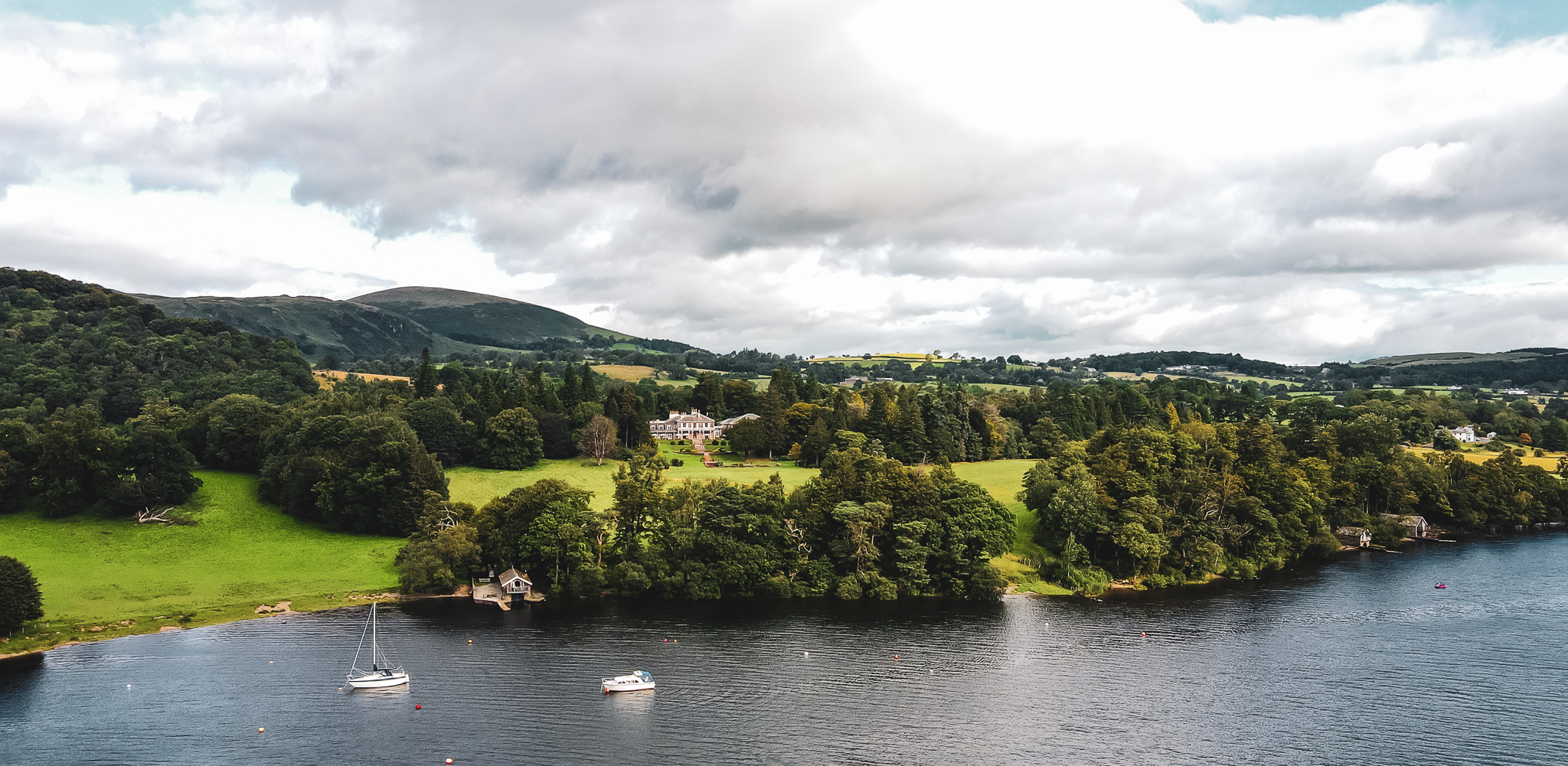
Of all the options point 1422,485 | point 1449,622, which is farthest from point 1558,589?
point 1422,485

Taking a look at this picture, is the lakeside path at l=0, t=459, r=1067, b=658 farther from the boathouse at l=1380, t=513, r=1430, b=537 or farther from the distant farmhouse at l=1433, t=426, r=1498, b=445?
the distant farmhouse at l=1433, t=426, r=1498, b=445

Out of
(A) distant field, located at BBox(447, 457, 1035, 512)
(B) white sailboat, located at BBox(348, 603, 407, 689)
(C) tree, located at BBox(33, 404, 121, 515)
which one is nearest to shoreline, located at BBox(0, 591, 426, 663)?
(B) white sailboat, located at BBox(348, 603, 407, 689)

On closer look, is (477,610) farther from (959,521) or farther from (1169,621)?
(1169,621)

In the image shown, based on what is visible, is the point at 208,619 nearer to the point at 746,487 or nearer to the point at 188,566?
the point at 188,566

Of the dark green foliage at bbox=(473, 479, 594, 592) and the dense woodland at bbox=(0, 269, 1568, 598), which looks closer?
the dark green foliage at bbox=(473, 479, 594, 592)

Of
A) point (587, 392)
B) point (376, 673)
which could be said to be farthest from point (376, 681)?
point (587, 392)

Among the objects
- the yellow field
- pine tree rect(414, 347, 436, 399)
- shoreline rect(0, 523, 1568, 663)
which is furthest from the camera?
pine tree rect(414, 347, 436, 399)
